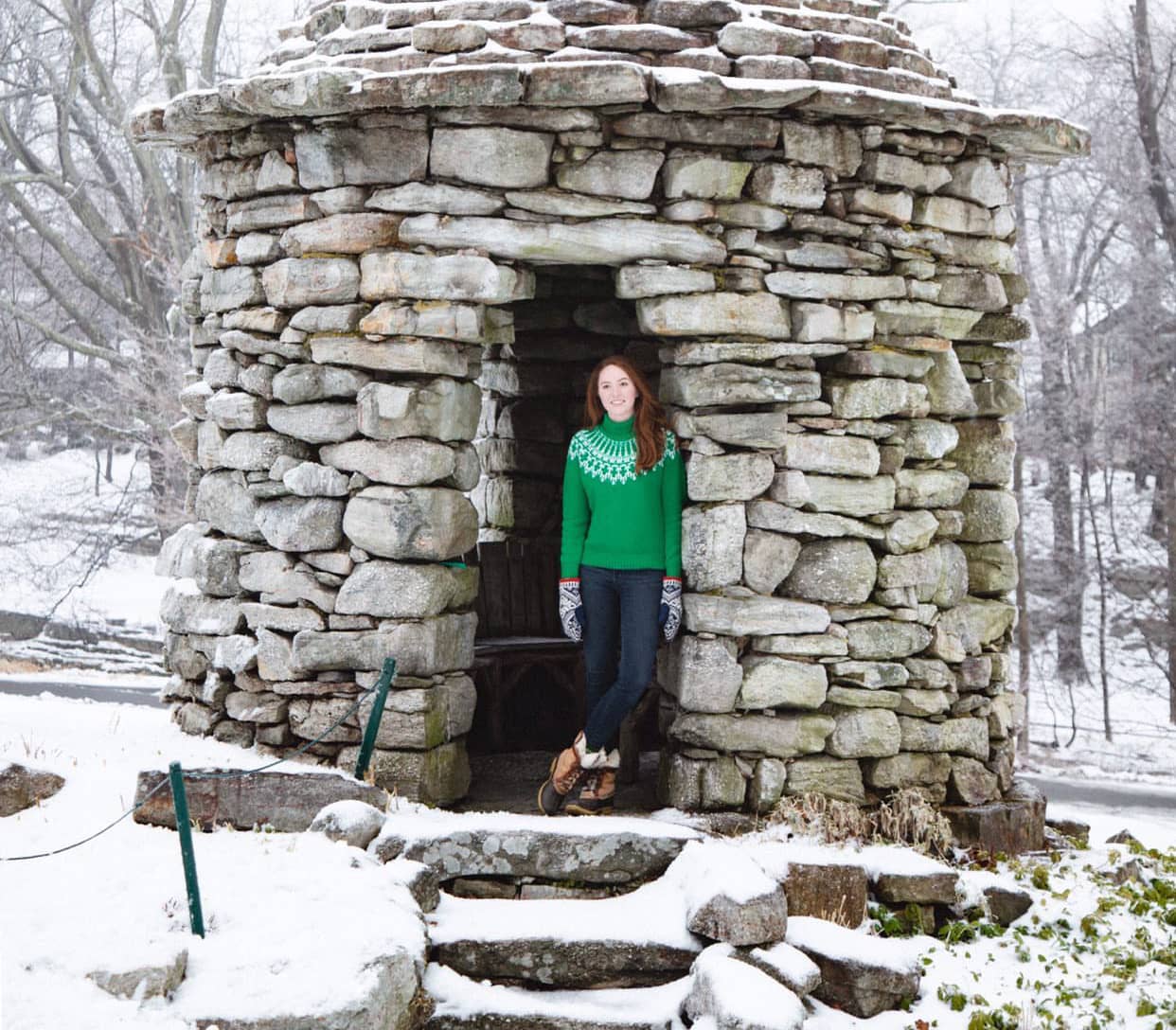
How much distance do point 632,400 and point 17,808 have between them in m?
2.79

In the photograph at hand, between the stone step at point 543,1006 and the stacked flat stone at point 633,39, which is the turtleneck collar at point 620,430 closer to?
the stacked flat stone at point 633,39

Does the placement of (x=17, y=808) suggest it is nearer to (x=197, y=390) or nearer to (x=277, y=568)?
(x=277, y=568)

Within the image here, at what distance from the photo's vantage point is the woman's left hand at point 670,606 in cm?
516

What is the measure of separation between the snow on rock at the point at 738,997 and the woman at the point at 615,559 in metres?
1.55

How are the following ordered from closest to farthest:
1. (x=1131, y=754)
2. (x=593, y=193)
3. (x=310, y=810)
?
(x=310, y=810) → (x=593, y=193) → (x=1131, y=754)

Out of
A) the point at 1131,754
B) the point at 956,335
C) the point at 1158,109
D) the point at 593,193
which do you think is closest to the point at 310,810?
the point at 593,193

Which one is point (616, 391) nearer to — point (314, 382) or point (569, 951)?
point (314, 382)

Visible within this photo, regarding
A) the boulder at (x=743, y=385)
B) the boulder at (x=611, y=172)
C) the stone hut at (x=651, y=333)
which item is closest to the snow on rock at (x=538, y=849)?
the stone hut at (x=651, y=333)

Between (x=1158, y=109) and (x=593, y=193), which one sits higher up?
(x=1158, y=109)

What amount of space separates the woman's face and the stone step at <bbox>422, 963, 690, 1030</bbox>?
7.37ft

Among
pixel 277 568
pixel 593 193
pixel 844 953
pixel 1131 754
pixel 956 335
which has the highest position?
pixel 593 193

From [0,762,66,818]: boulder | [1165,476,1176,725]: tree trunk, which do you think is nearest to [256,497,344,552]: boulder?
[0,762,66,818]: boulder

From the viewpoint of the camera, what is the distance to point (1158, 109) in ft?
49.4

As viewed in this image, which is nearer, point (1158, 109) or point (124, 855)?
point (124, 855)
